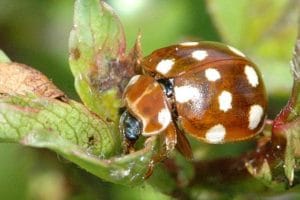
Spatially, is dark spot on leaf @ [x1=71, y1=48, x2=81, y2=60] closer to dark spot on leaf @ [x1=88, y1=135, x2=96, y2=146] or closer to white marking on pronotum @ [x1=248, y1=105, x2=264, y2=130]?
dark spot on leaf @ [x1=88, y1=135, x2=96, y2=146]

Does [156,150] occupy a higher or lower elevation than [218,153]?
higher

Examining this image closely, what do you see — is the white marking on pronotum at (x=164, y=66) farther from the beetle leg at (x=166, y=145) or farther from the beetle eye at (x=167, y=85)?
the beetle leg at (x=166, y=145)

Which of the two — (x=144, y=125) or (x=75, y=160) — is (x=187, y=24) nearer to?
(x=144, y=125)

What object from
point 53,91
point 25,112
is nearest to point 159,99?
point 53,91

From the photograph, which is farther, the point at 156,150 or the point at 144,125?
the point at 144,125

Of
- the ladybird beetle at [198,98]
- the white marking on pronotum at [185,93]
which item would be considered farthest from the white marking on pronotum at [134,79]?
the white marking on pronotum at [185,93]

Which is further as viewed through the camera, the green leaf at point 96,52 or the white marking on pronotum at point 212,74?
the white marking on pronotum at point 212,74

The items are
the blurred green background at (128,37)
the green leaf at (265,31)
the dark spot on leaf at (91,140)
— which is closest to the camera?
the dark spot on leaf at (91,140)

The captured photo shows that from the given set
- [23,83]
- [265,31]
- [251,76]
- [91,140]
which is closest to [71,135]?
[91,140]
